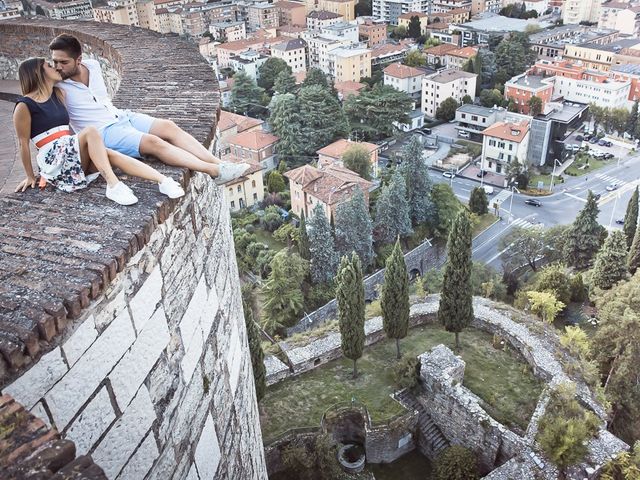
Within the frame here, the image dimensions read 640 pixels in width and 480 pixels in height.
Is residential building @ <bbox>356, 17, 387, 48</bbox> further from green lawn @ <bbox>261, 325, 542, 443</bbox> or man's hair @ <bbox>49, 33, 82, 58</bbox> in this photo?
man's hair @ <bbox>49, 33, 82, 58</bbox>

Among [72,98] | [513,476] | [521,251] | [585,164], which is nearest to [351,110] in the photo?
[585,164]

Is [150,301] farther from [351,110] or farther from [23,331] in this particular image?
[351,110]

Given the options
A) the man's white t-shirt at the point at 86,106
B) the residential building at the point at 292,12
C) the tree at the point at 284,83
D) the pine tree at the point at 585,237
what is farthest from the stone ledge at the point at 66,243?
the residential building at the point at 292,12

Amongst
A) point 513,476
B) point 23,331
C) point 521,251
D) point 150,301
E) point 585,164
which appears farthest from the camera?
point 585,164

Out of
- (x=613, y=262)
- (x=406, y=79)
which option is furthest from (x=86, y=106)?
(x=406, y=79)

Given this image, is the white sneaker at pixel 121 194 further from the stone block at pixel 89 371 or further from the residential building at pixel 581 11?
the residential building at pixel 581 11

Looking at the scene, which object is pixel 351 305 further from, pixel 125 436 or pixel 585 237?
pixel 585 237
